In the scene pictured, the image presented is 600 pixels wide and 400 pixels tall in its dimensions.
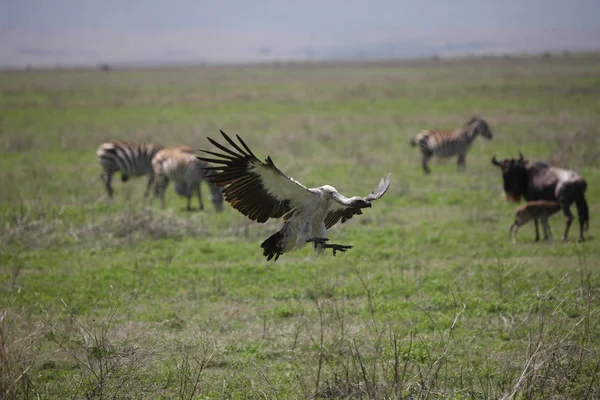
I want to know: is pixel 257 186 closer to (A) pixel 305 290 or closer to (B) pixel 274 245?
(B) pixel 274 245

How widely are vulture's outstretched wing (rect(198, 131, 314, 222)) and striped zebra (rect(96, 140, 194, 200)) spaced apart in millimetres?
10981

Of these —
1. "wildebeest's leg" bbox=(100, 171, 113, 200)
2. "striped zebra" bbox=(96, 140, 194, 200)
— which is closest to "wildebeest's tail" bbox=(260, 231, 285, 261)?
"wildebeest's leg" bbox=(100, 171, 113, 200)

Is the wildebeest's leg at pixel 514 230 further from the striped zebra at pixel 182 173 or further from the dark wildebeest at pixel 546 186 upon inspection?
the striped zebra at pixel 182 173

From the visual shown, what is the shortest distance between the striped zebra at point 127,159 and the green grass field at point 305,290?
72 centimetres

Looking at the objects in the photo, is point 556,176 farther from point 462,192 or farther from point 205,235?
point 205,235

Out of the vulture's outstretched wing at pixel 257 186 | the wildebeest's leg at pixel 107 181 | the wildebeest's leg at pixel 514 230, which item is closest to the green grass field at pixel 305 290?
the wildebeest's leg at pixel 514 230

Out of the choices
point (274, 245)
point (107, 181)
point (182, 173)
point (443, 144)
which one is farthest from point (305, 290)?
point (443, 144)

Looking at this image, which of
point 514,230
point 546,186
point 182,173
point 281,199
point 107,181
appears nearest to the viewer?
point 281,199

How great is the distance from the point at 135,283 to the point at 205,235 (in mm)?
3353

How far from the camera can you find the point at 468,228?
1320 cm

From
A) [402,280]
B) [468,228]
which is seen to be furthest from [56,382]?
[468,228]

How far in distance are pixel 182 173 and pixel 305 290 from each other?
7.29 metres

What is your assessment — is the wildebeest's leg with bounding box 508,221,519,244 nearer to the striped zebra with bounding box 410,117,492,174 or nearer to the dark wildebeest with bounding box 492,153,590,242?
the dark wildebeest with bounding box 492,153,590,242

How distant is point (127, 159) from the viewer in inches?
684
